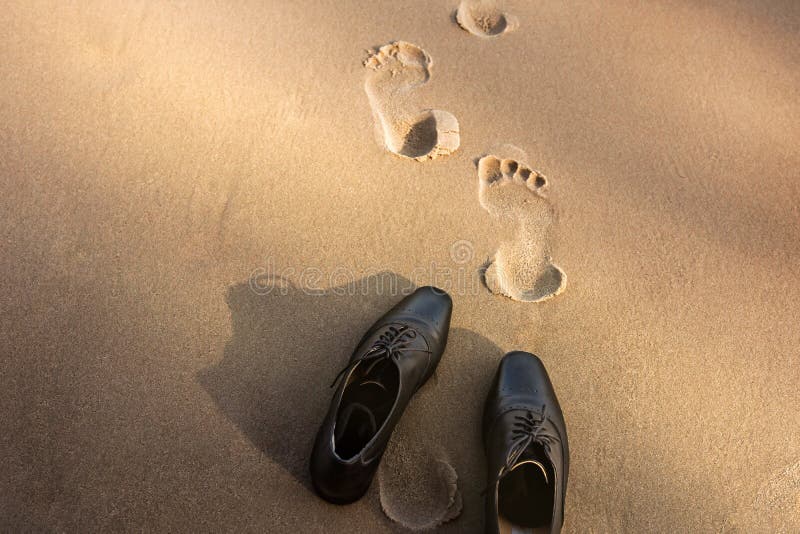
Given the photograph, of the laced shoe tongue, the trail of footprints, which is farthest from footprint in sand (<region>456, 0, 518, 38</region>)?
the laced shoe tongue

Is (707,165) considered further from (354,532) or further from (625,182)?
(354,532)

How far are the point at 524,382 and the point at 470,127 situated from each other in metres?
0.88

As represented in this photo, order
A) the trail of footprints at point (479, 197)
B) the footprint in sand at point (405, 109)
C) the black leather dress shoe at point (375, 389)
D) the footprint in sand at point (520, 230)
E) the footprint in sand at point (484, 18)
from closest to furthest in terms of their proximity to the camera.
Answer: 1. the black leather dress shoe at point (375, 389)
2. the trail of footprints at point (479, 197)
3. the footprint in sand at point (520, 230)
4. the footprint in sand at point (405, 109)
5. the footprint in sand at point (484, 18)

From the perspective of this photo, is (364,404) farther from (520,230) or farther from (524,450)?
(520,230)

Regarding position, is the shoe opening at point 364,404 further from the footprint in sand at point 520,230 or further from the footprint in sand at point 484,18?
the footprint in sand at point 484,18

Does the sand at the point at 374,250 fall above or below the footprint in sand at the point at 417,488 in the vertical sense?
above

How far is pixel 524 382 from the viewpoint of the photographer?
55.0 inches

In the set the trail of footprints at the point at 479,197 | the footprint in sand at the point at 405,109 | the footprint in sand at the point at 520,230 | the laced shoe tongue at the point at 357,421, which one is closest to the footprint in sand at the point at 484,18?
the trail of footprints at the point at 479,197

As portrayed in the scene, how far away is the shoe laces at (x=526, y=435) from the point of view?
50.0 inches

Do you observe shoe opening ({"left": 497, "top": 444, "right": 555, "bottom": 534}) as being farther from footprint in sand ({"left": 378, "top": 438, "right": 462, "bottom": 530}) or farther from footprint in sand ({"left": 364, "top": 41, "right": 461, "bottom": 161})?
footprint in sand ({"left": 364, "top": 41, "right": 461, "bottom": 161})

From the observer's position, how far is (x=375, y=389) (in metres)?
1.39

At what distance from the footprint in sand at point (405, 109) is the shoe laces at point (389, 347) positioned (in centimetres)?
62

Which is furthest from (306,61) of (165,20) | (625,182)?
(625,182)

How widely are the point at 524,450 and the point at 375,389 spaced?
0.40 m
